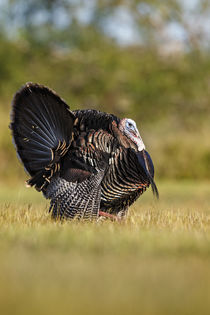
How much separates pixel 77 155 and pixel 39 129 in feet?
1.71

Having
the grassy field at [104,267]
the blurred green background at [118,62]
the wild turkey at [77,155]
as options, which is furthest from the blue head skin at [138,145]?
the blurred green background at [118,62]

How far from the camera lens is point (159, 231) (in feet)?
17.0

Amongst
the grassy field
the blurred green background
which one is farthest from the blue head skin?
Answer: the blurred green background

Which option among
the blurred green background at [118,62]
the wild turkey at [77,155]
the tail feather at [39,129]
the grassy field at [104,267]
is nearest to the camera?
the grassy field at [104,267]

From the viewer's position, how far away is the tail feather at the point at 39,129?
5.77 m

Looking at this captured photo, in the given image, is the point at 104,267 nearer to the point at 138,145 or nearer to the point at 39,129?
the point at 138,145

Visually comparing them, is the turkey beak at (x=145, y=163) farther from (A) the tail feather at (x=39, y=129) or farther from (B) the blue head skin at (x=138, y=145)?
(A) the tail feather at (x=39, y=129)

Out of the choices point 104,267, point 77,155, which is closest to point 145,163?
point 77,155

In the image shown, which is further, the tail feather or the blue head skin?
the tail feather

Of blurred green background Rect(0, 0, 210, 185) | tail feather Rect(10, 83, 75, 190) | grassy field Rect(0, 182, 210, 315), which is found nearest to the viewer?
grassy field Rect(0, 182, 210, 315)

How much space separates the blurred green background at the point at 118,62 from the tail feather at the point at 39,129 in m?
13.1

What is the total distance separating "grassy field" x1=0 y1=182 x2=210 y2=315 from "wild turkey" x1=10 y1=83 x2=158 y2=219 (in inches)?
10.0

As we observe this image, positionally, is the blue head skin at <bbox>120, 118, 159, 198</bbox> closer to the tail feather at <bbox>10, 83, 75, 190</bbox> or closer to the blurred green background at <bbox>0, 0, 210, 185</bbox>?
the tail feather at <bbox>10, 83, 75, 190</bbox>

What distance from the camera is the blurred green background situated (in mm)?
20828
